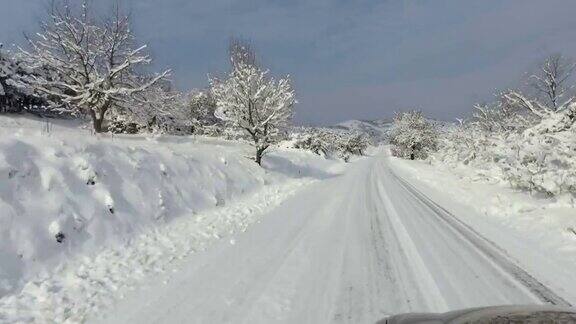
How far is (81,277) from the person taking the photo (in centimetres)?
696

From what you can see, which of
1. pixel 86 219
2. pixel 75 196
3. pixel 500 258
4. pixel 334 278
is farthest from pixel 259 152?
pixel 334 278

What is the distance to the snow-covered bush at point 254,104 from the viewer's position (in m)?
25.0

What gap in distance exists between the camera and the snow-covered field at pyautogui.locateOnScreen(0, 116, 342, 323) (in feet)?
21.1

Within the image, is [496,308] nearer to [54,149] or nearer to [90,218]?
[90,218]

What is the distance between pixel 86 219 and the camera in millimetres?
8789

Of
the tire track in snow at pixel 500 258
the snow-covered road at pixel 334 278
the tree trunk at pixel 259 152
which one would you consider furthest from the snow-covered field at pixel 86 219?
the tree trunk at pixel 259 152

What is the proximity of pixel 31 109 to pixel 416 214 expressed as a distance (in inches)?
984

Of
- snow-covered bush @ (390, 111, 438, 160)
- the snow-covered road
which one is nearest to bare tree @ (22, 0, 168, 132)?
the snow-covered road

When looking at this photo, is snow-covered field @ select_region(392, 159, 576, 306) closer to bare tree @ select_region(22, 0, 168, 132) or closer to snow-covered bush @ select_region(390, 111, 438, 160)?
bare tree @ select_region(22, 0, 168, 132)

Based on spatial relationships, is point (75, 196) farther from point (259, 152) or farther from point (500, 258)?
point (259, 152)

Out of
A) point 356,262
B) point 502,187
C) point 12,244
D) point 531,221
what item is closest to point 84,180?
point 12,244

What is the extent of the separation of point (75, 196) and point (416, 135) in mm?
71386

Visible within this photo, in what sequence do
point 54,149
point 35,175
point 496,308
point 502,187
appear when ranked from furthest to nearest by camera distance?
1. point 502,187
2. point 54,149
3. point 35,175
4. point 496,308

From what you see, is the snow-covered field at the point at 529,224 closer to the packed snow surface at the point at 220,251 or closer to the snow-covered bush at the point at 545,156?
the packed snow surface at the point at 220,251
